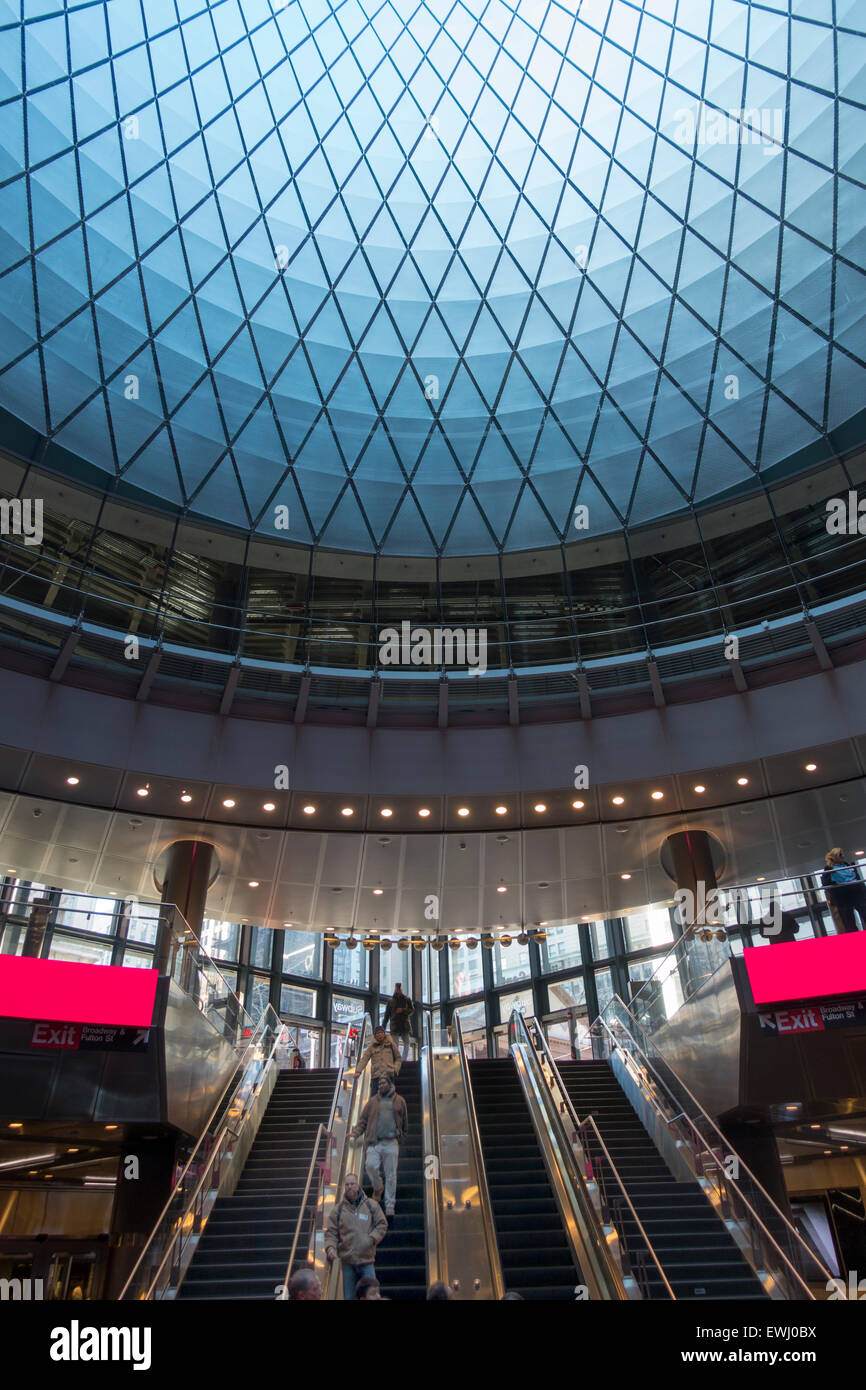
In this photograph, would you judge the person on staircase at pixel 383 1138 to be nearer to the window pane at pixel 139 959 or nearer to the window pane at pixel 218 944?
the window pane at pixel 139 959

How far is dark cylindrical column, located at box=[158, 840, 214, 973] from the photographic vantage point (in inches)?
1027

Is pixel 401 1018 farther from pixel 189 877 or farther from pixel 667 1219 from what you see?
pixel 667 1219

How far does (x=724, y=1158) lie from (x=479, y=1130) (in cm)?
481

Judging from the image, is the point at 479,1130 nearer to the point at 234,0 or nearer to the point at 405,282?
the point at 405,282

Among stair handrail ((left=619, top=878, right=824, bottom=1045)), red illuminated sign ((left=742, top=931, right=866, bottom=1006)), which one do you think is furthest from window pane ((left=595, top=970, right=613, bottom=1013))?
red illuminated sign ((left=742, top=931, right=866, bottom=1006))

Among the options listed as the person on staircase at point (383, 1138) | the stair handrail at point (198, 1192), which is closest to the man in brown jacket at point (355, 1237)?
the person on staircase at point (383, 1138)

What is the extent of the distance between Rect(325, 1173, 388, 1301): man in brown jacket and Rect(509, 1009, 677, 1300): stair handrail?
10.3ft

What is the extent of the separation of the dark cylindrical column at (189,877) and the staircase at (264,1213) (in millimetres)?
6677

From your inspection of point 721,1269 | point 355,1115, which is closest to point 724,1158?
point 721,1269

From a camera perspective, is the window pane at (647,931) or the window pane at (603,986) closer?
the window pane at (647,931)

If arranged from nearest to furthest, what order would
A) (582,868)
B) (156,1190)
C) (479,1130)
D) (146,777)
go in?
(479,1130)
(156,1190)
(146,777)
(582,868)

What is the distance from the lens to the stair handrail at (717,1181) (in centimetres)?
1189

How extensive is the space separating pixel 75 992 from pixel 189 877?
10.4m

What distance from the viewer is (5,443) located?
24281mm
